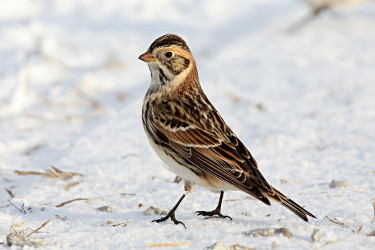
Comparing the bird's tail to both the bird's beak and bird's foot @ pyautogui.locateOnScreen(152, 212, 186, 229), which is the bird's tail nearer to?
bird's foot @ pyautogui.locateOnScreen(152, 212, 186, 229)

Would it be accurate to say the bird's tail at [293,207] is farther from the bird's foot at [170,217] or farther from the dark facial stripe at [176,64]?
the dark facial stripe at [176,64]

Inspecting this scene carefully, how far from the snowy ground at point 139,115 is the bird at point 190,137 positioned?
11.2 inches

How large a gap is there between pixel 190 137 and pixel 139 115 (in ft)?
11.3

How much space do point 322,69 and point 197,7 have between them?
4519 mm

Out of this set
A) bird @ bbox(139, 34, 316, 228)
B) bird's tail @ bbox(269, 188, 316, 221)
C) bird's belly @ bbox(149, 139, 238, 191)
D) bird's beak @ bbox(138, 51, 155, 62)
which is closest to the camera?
bird's tail @ bbox(269, 188, 316, 221)

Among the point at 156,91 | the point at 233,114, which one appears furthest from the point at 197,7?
the point at 156,91

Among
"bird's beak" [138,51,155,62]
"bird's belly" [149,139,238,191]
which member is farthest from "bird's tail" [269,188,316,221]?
"bird's beak" [138,51,155,62]

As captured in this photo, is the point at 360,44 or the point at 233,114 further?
the point at 360,44

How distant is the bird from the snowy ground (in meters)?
0.28

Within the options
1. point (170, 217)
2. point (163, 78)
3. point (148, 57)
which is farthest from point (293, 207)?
point (148, 57)

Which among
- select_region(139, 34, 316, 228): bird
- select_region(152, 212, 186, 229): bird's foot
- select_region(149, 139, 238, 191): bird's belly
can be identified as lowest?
select_region(152, 212, 186, 229): bird's foot

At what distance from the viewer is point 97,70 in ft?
34.1

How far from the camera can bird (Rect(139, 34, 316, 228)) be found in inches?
185

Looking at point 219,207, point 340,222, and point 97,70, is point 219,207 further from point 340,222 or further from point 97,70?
point 97,70
